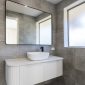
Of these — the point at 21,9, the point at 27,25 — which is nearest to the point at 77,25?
the point at 27,25

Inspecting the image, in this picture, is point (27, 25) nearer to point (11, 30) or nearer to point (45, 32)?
point (11, 30)

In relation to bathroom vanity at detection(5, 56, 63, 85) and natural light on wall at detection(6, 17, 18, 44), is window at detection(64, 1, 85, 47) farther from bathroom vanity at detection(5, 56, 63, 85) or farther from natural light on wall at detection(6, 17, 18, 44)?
natural light on wall at detection(6, 17, 18, 44)

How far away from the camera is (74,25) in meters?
2.30

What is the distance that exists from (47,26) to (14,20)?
983 mm

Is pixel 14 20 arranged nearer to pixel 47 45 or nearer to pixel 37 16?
pixel 37 16

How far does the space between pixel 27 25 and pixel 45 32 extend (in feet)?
1.99

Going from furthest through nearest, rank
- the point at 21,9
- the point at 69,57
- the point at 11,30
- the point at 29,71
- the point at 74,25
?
the point at 74,25, the point at 69,57, the point at 21,9, the point at 11,30, the point at 29,71

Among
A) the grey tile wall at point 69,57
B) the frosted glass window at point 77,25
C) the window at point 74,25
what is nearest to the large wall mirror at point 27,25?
the grey tile wall at point 69,57

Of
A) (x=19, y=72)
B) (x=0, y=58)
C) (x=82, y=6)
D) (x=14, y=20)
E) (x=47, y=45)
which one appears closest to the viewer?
(x=19, y=72)

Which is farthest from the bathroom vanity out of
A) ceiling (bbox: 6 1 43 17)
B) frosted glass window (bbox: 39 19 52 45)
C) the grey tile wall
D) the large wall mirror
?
ceiling (bbox: 6 1 43 17)

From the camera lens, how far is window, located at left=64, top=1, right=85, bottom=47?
210 cm

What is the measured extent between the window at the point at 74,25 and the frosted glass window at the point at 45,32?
0.46m

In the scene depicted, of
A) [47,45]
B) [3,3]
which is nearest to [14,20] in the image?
[3,3]

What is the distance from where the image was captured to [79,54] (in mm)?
1949
